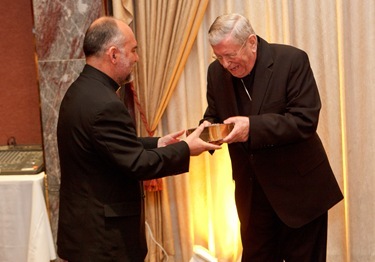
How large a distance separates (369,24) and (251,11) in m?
0.73

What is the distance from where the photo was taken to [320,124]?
3352mm

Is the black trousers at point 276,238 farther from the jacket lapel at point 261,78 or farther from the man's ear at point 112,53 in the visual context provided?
the man's ear at point 112,53

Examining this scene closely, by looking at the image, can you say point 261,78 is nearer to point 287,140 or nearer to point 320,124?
point 287,140

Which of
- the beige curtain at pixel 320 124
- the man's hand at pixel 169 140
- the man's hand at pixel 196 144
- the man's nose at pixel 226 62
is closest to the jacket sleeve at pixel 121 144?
the man's hand at pixel 196 144

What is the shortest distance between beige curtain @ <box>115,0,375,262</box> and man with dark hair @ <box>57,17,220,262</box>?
1191 millimetres

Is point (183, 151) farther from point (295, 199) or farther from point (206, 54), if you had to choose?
point (206, 54)

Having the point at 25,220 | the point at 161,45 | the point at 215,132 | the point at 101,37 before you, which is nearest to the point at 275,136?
the point at 215,132

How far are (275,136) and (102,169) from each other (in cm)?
77

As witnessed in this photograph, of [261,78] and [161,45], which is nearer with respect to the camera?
[261,78]

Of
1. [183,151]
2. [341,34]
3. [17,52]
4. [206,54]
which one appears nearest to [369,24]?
[341,34]

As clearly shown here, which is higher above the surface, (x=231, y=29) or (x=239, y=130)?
(x=231, y=29)

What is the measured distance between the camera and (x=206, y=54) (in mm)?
3428

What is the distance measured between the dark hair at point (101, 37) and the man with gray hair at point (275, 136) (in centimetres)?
45

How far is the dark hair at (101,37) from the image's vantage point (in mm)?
2158
